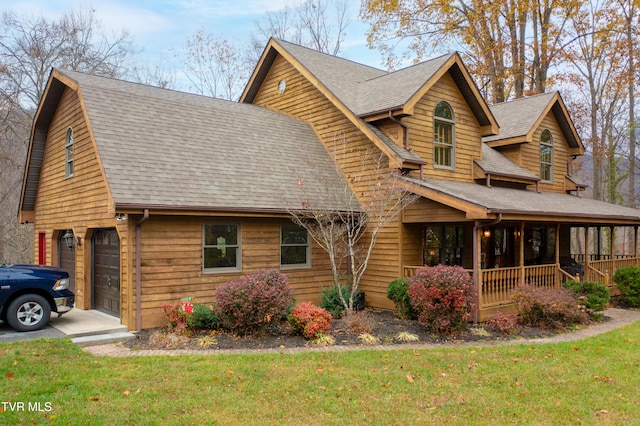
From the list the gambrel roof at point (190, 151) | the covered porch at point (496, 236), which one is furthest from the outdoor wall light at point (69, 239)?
the covered porch at point (496, 236)

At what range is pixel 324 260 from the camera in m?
13.8

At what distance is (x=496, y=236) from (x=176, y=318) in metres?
10.9

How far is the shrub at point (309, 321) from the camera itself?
9.76m

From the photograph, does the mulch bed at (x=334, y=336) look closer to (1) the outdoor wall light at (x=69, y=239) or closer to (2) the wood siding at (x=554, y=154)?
(1) the outdoor wall light at (x=69, y=239)

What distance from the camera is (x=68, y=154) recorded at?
553 inches

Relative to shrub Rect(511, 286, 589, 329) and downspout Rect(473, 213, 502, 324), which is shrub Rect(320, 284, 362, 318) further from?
shrub Rect(511, 286, 589, 329)

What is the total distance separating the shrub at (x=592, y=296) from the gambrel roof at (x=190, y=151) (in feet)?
20.4

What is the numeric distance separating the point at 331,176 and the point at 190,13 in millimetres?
23199

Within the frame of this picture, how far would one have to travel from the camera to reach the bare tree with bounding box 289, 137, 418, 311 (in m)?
12.5

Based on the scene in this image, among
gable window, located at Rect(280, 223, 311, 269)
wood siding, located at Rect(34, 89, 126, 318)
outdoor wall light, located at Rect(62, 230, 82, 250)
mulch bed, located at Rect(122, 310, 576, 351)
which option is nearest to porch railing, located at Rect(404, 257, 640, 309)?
mulch bed, located at Rect(122, 310, 576, 351)

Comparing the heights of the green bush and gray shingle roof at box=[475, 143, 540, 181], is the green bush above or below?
below

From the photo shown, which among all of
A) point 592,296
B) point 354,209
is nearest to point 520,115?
point 592,296

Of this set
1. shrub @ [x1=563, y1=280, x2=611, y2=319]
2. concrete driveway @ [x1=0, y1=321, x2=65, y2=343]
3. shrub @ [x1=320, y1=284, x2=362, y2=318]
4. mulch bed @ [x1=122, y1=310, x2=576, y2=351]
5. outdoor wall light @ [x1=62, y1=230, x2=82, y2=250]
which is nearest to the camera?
mulch bed @ [x1=122, y1=310, x2=576, y2=351]

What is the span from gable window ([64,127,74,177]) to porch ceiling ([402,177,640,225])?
9141mm
